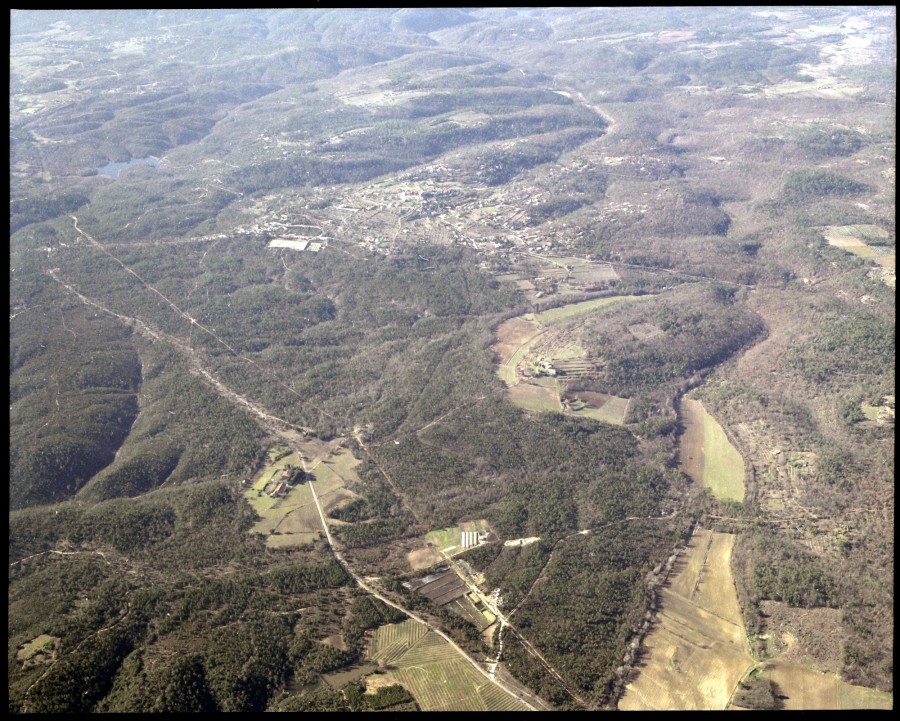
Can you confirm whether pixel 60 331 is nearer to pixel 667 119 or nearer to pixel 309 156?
pixel 309 156

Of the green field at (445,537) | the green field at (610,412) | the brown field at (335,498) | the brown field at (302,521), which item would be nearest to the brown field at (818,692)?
the green field at (445,537)

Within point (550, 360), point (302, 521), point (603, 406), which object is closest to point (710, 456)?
point (603, 406)

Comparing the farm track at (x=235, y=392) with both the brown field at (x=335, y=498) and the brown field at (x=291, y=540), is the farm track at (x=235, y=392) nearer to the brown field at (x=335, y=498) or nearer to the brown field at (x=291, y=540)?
the brown field at (x=335, y=498)

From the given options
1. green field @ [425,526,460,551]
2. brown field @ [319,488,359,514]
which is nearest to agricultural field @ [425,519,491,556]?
green field @ [425,526,460,551]

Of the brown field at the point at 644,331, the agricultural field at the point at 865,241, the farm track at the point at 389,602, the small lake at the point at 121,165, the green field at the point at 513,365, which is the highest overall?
the small lake at the point at 121,165

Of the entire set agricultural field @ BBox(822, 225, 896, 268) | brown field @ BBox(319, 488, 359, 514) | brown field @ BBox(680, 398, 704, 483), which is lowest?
brown field @ BBox(680, 398, 704, 483)

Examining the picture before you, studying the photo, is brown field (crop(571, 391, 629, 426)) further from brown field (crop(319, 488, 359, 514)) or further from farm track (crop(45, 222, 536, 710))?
brown field (crop(319, 488, 359, 514))

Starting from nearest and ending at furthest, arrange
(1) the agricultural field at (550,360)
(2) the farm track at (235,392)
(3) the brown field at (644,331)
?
(2) the farm track at (235,392), (1) the agricultural field at (550,360), (3) the brown field at (644,331)
